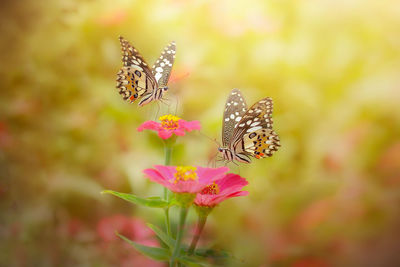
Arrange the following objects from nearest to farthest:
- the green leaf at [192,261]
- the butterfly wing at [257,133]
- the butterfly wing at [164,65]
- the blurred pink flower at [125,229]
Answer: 1. the green leaf at [192,261]
2. the butterfly wing at [257,133]
3. the butterfly wing at [164,65]
4. the blurred pink flower at [125,229]

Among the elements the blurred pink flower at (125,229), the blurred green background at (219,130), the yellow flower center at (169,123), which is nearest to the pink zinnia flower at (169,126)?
the yellow flower center at (169,123)

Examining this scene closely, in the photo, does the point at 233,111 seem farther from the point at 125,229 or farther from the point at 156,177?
the point at 125,229

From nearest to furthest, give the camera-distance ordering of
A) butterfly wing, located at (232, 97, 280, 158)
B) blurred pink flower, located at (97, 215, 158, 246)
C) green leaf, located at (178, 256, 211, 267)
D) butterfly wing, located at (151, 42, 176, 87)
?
green leaf, located at (178, 256, 211, 267) < butterfly wing, located at (232, 97, 280, 158) < butterfly wing, located at (151, 42, 176, 87) < blurred pink flower, located at (97, 215, 158, 246)

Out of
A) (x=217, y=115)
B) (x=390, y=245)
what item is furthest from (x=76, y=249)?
(x=390, y=245)

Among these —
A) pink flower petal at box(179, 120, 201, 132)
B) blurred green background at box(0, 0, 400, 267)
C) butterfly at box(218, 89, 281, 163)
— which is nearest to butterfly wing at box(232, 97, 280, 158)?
butterfly at box(218, 89, 281, 163)

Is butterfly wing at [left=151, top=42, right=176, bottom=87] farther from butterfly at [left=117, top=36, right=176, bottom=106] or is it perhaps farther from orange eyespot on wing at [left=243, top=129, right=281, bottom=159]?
orange eyespot on wing at [left=243, top=129, right=281, bottom=159]

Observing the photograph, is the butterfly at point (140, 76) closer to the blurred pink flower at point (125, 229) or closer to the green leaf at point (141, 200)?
the green leaf at point (141, 200)

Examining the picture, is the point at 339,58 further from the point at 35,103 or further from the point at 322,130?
the point at 35,103
